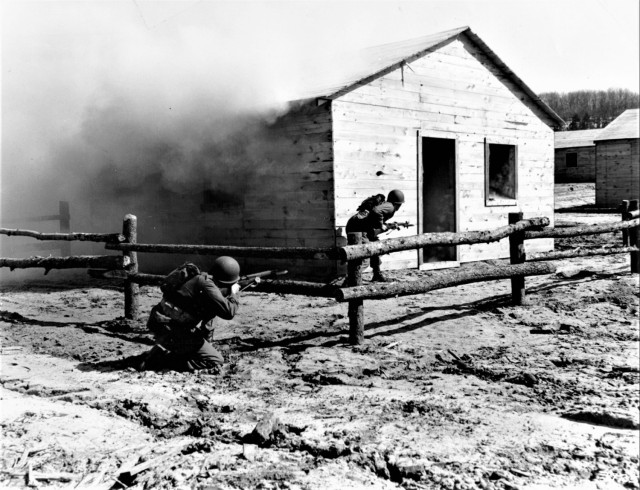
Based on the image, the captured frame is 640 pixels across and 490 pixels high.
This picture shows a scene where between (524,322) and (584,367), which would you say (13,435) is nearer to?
(584,367)

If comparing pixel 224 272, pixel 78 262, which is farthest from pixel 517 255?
pixel 78 262

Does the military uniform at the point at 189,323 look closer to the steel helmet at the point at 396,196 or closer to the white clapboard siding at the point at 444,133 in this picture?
the white clapboard siding at the point at 444,133

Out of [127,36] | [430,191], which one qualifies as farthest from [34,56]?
[430,191]

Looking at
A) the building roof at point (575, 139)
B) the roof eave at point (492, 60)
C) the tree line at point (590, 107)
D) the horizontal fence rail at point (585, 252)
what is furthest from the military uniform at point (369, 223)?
the tree line at point (590, 107)

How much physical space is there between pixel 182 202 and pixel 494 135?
6.97 m

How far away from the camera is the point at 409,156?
12258 mm

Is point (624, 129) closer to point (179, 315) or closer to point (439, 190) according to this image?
point (439, 190)

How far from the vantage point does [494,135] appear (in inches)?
551

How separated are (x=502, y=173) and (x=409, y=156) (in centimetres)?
362

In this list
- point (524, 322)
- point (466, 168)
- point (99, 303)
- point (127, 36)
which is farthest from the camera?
point (127, 36)

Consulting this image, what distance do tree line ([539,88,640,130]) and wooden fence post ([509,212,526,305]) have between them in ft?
182

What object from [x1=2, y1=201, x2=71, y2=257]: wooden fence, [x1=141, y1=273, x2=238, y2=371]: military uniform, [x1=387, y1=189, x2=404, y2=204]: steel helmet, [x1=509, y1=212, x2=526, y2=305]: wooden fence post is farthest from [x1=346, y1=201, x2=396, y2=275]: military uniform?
[x1=2, y1=201, x2=71, y2=257]: wooden fence

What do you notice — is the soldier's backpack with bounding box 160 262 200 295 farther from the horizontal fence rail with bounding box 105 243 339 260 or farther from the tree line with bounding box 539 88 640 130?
the tree line with bounding box 539 88 640 130

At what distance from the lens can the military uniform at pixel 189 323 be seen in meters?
5.86
